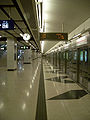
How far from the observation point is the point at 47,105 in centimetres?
372

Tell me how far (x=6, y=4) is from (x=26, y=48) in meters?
17.6

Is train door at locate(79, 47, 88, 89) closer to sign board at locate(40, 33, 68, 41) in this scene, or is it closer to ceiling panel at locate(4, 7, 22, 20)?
sign board at locate(40, 33, 68, 41)

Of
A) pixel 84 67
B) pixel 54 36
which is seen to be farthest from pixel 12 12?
pixel 84 67

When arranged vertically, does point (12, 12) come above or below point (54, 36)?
above

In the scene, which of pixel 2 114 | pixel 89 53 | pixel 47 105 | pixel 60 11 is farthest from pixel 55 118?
pixel 60 11

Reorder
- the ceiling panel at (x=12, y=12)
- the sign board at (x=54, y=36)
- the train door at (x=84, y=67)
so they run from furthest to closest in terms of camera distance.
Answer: the sign board at (x=54, y=36) < the train door at (x=84, y=67) < the ceiling panel at (x=12, y=12)

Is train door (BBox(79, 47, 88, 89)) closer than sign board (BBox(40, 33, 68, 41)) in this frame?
Yes

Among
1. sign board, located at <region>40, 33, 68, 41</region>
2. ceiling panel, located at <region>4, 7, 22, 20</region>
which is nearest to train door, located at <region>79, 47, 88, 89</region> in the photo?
sign board, located at <region>40, 33, 68, 41</region>

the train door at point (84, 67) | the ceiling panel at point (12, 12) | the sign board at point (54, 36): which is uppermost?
the ceiling panel at point (12, 12)

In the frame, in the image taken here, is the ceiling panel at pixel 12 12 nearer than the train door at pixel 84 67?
Yes

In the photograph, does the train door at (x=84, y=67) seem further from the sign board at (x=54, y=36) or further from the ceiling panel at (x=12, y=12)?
the ceiling panel at (x=12, y=12)

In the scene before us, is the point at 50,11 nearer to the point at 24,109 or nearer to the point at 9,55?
the point at 24,109

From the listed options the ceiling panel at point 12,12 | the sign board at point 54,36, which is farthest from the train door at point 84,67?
the ceiling panel at point 12,12

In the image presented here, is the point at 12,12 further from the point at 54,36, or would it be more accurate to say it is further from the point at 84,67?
the point at 84,67
